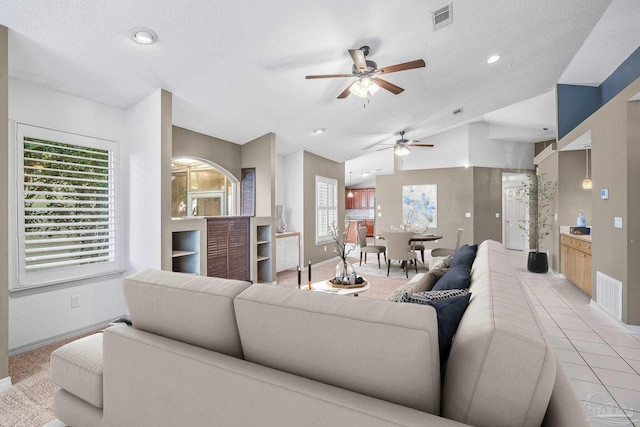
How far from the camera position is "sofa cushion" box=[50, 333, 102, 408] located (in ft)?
5.02

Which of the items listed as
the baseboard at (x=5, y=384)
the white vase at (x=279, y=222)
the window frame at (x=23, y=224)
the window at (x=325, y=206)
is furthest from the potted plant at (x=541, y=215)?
the baseboard at (x=5, y=384)

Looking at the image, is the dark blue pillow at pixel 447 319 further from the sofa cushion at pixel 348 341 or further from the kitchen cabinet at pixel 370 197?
the kitchen cabinet at pixel 370 197

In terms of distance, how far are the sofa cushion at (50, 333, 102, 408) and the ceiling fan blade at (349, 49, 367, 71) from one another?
2853 millimetres

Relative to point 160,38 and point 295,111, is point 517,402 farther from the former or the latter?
point 295,111

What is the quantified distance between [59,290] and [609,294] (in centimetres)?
Answer: 592

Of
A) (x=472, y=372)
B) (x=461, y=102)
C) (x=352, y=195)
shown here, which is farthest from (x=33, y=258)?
(x=352, y=195)

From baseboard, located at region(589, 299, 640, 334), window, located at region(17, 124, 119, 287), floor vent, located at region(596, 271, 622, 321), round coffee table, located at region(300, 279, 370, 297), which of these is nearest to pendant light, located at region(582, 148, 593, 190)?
floor vent, located at region(596, 271, 622, 321)

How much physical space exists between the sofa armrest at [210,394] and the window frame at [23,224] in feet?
6.89

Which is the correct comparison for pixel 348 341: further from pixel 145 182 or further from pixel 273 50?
pixel 145 182

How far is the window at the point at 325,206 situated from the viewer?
297 inches

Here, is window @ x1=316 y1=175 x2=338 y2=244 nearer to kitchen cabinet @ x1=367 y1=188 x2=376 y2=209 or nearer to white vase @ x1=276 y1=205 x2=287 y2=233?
white vase @ x1=276 y1=205 x2=287 y2=233

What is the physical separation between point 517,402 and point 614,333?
364 cm

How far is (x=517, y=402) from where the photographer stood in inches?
31.6

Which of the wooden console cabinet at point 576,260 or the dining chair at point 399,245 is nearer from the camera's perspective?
the wooden console cabinet at point 576,260
